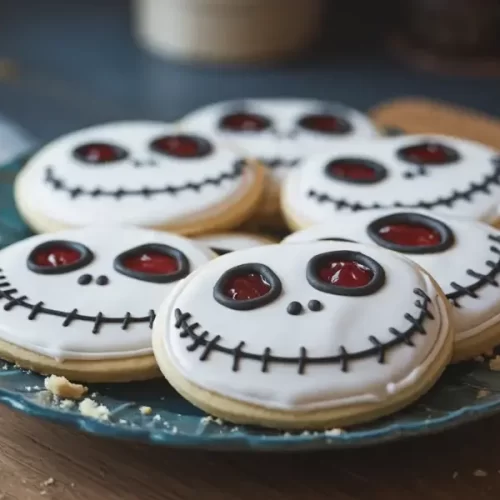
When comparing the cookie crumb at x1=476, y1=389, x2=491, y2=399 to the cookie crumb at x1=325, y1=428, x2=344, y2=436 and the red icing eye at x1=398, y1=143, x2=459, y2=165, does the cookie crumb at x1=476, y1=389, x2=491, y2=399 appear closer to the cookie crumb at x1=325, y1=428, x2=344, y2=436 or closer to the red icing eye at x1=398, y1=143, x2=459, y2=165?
the cookie crumb at x1=325, y1=428, x2=344, y2=436

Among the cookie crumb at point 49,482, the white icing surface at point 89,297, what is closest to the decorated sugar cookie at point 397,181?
the white icing surface at point 89,297

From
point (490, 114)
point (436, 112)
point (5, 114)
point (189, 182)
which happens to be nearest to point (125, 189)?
point (189, 182)

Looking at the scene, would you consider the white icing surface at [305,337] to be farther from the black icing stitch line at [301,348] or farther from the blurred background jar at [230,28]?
the blurred background jar at [230,28]

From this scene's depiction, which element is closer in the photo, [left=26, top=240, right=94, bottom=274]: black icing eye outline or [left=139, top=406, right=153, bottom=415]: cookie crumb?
[left=139, top=406, right=153, bottom=415]: cookie crumb

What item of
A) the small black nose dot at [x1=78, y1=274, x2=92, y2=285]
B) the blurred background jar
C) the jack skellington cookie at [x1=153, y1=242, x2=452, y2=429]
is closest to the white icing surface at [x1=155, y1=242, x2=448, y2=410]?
the jack skellington cookie at [x1=153, y1=242, x2=452, y2=429]

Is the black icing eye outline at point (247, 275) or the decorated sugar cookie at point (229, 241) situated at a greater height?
the black icing eye outline at point (247, 275)

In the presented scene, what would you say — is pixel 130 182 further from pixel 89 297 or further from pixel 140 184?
pixel 89 297

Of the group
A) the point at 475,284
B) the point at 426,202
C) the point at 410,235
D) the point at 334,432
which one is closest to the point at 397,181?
the point at 426,202

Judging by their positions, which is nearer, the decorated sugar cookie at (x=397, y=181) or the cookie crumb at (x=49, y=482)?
the cookie crumb at (x=49, y=482)
